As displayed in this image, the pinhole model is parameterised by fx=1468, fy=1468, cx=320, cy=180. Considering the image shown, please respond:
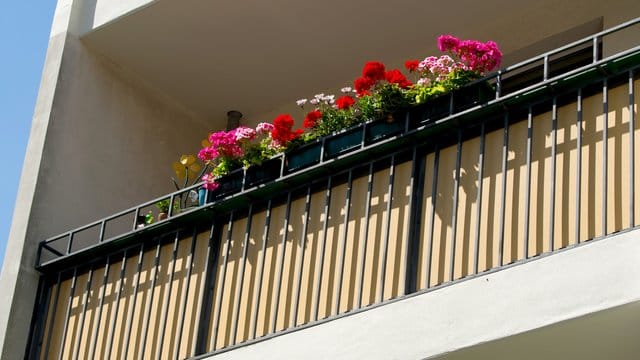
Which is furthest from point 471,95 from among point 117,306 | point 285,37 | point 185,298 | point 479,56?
point 285,37

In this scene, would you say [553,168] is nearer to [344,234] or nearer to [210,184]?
[344,234]

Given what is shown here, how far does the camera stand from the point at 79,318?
10586 mm

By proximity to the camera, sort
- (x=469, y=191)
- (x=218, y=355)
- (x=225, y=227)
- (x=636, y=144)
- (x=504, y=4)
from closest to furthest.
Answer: (x=636, y=144) → (x=469, y=191) → (x=218, y=355) → (x=225, y=227) → (x=504, y=4)

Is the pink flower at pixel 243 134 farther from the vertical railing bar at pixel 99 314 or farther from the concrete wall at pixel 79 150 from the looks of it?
the concrete wall at pixel 79 150

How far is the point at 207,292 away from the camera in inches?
384

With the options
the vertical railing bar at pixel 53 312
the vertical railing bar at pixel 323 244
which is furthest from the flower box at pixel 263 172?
the vertical railing bar at pixel 53 312

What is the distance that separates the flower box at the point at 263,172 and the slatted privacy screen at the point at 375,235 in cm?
19

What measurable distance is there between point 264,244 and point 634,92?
2.70 meters

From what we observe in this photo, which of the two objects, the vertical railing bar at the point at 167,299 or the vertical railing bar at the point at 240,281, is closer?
the vertical railing bar at the point at 240,281

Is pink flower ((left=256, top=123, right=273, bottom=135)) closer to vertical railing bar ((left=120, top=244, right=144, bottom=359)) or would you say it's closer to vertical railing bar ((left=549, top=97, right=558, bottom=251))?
vertical railing bar ((left=120, top=244, right=144, bottom=359))

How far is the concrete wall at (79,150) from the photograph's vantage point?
11141 millimetres

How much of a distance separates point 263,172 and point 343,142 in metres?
0.73

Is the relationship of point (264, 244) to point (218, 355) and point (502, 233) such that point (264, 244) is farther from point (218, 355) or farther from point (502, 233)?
point (502, 233)

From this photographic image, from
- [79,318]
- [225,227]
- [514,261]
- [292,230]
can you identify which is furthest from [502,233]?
[79,318]
